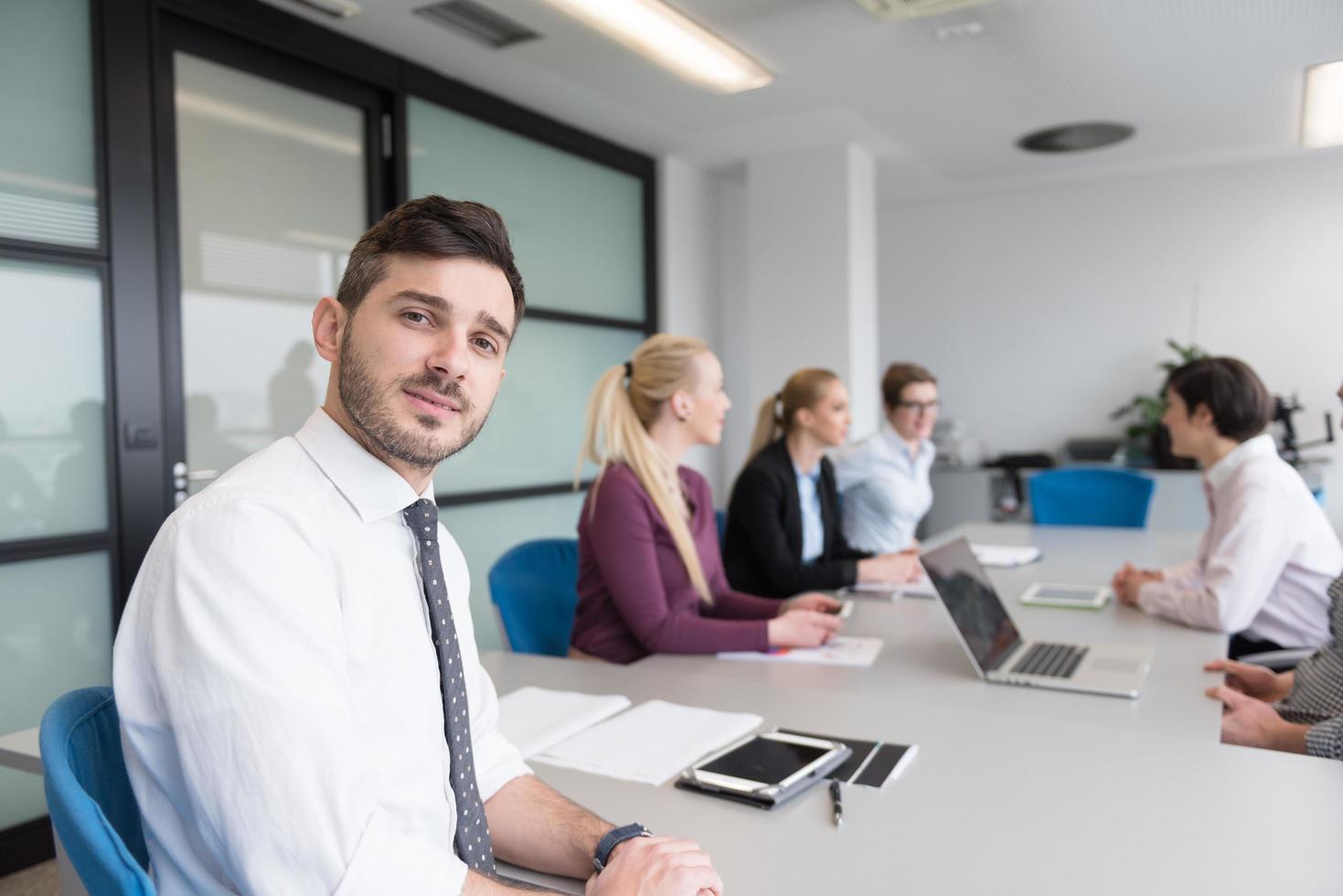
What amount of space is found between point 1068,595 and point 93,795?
7.86 feet

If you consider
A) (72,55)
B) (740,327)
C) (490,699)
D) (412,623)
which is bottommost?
(490,699)

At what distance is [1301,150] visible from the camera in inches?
223

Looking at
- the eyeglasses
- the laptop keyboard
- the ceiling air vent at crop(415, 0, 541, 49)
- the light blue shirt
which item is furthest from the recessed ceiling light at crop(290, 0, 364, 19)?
the laptop keyboard

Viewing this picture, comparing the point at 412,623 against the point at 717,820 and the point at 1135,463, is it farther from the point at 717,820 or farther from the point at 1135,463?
the point at 1135,463

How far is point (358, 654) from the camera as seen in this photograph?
97 centimetres

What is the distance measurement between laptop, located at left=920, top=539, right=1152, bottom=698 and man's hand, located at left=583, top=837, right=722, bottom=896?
954mm

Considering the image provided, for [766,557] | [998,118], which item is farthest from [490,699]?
[998,118]

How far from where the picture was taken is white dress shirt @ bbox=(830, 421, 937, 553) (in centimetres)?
350

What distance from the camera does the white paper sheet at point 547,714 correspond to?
1.54 meters

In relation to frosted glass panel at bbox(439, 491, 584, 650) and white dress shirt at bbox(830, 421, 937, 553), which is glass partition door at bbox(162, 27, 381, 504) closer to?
frosted glass panel at bbox(439, 491, 584, 650)

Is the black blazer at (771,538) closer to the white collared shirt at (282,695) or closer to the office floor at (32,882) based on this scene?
the white collared shirt at (282,695)

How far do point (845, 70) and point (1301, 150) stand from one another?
3398 mm

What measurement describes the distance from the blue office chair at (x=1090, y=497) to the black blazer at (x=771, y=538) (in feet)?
6.45

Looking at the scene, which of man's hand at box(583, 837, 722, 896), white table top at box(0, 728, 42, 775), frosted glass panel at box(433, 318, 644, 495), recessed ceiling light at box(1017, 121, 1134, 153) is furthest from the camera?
recessed ceiling light at box(1017, 121, 1134, 153)
